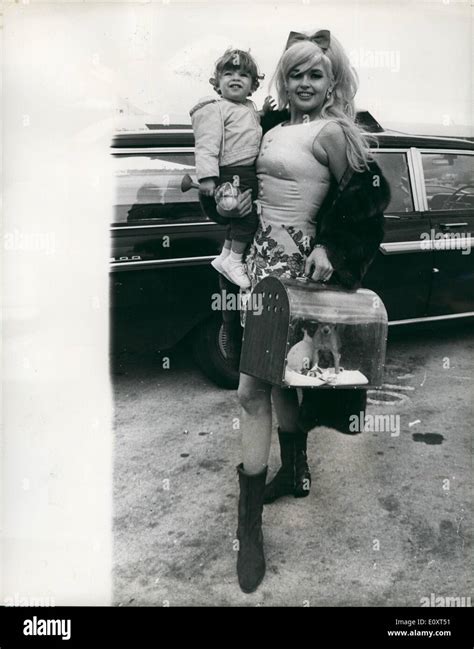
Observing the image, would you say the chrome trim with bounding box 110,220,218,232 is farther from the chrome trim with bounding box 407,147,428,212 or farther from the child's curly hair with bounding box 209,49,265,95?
the chrome trim with bounding box 407,147,428,212

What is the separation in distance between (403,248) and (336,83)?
2.04 m

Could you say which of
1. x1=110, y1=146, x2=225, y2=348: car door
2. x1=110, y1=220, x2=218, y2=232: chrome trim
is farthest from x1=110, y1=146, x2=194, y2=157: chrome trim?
x1=110, y1=220, x2=218, y2=232: chrome trim

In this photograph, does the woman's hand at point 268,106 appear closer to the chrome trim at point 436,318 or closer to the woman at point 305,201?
the woman at point 305,201

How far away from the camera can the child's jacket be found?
1989 mm

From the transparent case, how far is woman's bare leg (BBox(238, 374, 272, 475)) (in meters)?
0.12

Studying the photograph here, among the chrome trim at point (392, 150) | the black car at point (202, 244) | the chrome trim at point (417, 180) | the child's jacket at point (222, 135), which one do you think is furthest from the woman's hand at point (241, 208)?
the chrome trim at point (417, 180)

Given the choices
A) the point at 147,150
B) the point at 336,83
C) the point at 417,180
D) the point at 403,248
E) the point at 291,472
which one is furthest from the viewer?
the point at 417,180

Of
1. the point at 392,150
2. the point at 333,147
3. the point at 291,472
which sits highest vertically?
the point at 392,150

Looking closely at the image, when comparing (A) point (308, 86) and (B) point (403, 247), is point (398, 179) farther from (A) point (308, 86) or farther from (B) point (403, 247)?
(A) point (308, 86)

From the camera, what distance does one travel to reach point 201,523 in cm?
236

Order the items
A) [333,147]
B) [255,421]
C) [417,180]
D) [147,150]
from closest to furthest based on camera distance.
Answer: [333,147]
[255,421]
[147,150]
[417,180]

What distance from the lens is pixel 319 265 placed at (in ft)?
6.20

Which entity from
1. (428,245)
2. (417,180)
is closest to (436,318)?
(428,245)
